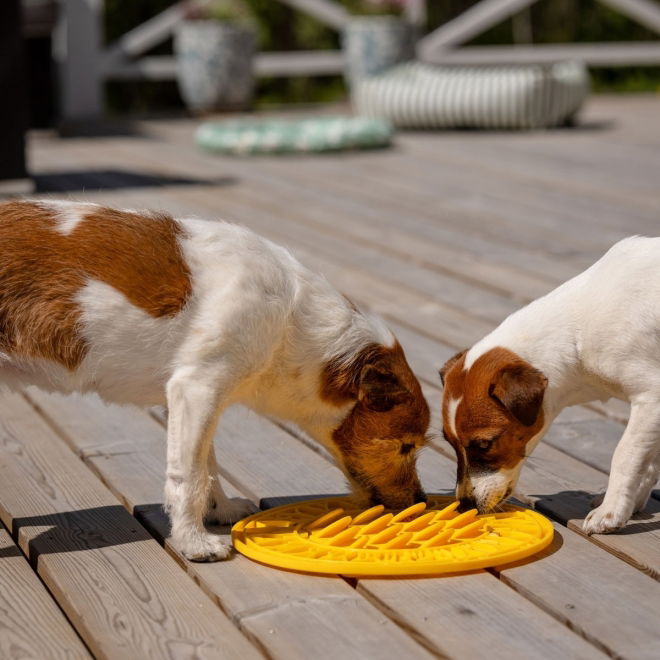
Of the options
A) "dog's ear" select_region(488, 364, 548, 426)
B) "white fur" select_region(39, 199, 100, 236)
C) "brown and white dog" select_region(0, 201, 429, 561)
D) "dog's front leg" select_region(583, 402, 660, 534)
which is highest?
"white fur" select_region(39, 199, 100, 236)

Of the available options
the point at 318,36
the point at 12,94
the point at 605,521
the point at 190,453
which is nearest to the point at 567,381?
the point at 605,521

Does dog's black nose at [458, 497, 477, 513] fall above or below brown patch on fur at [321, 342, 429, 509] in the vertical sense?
below

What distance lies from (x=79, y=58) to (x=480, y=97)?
13.9 ft

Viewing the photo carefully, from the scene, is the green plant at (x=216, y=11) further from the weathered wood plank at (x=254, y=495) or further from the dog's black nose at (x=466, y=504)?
Answer: the dog's black nose at (x=466, y=504)

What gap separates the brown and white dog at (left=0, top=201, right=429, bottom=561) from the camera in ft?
10.7

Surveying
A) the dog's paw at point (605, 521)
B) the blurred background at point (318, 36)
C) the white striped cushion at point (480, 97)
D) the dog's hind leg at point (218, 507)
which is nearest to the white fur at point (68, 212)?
the dog's hind leg at point (218, 507)

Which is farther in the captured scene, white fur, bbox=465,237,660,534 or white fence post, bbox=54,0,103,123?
white fence post, bbox=54,0,103,123

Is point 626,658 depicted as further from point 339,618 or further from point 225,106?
point 225,106

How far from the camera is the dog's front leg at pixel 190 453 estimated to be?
10.7 ft

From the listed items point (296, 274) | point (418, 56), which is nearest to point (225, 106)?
point (418, 56)

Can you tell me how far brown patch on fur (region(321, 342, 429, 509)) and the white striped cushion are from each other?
8.04m

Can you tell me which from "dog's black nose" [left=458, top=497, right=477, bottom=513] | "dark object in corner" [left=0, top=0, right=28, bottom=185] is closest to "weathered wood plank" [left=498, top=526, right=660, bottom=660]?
"dog's black nose" [left=458, top=497, right=477, bottom=513]

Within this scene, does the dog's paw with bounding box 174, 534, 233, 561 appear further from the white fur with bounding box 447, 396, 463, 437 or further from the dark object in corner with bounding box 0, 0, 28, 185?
the dark object in corner with bounding box 0, 0, 28, 185

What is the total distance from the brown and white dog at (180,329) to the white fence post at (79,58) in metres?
9.97
